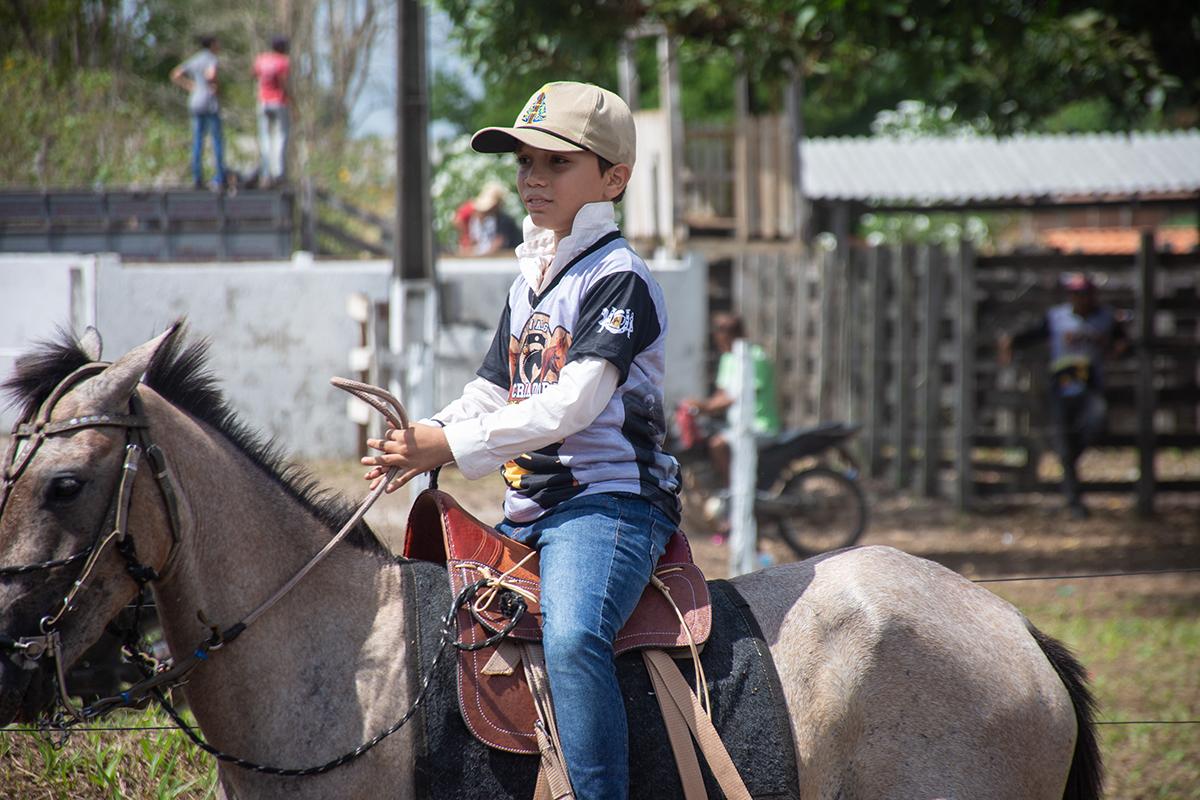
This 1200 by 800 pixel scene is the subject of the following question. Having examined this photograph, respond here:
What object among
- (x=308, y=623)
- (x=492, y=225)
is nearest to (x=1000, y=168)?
(x=492, y=225)

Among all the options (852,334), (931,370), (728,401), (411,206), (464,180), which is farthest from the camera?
(464,180)

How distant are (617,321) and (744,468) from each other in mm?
5523

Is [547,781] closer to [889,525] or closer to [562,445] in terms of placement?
[562,445]

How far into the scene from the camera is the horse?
2.35m

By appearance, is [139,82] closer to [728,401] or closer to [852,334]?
[728,401]

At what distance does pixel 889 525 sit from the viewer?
11.1m

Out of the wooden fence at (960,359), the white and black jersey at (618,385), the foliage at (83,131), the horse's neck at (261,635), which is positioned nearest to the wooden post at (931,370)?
the wooden fence at (960,359)

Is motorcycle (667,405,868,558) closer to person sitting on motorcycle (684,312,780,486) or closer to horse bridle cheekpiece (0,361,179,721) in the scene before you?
person sitting on motorcycle (684,312,780,486)

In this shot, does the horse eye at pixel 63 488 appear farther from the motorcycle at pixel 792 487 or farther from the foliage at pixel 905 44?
the motorcycle at pixel 792 487

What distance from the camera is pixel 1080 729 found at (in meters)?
2.89

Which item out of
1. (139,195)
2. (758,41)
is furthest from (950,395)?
(139,195)

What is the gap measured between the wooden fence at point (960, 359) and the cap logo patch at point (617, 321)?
9928 millimetres

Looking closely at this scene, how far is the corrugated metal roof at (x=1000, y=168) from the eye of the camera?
18.5 metres

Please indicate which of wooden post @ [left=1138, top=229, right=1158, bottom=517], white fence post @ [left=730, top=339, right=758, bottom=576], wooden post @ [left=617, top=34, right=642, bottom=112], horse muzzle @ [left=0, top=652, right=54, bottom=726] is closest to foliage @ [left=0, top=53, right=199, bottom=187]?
wooden post @ [left=617, top=34, right=642, bottom=112]
